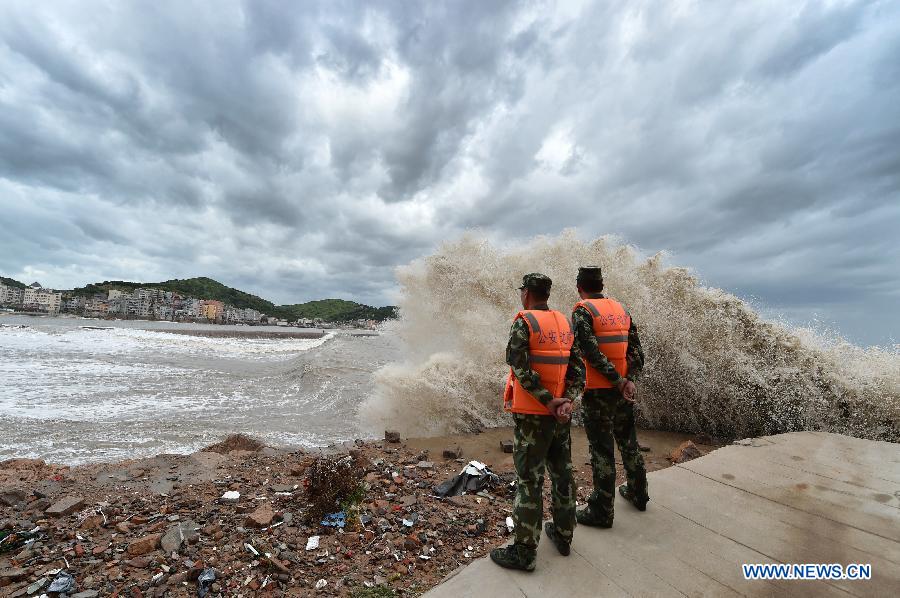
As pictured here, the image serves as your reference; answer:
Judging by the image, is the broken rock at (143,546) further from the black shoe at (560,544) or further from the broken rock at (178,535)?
the black shoe at (560,544)

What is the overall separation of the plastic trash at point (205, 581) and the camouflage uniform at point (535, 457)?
2484 millimetres

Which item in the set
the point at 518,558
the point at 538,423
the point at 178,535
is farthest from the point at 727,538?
the point at 178,535

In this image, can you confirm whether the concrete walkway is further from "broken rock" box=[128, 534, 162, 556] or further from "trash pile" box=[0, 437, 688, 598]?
"broken rock" box=[128, 534, 162, 556]

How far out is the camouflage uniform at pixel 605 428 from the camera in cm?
351

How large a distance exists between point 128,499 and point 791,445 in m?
9.39

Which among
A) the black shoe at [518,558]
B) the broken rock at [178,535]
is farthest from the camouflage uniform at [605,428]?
the broken rock at [178,535]

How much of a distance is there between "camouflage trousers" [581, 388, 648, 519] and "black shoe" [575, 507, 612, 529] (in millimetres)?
27

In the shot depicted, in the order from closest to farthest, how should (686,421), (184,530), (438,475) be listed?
(184,530) < (438,475) < (686,421)

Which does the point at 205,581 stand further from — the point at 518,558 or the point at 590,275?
the point at 590,275

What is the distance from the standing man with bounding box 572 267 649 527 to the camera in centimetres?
353

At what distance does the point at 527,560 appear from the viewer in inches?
115

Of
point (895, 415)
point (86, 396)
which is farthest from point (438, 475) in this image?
point (86, 396)

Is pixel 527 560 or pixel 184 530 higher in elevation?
pixel 527 560

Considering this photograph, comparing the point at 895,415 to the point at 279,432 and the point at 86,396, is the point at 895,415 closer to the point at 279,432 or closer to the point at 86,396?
the point at 279,432
